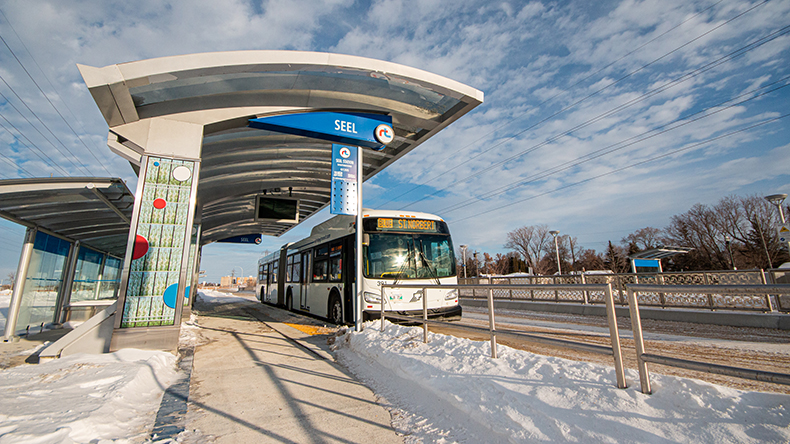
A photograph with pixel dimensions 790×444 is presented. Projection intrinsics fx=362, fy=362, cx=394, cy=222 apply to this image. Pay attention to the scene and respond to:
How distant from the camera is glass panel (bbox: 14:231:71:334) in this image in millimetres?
7664

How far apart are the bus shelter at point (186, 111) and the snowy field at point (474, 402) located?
126 centimetres

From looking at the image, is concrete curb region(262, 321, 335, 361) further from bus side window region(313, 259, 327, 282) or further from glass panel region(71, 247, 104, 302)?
glass panel region(71, 247, 104, 302)

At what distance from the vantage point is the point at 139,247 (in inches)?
230

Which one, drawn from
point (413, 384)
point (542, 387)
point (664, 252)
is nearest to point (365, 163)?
point (413, 384)

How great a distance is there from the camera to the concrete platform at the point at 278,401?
302cm

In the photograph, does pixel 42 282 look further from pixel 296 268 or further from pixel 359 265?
pixel 359 265

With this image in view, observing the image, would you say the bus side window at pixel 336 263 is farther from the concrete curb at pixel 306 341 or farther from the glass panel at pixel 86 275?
the glass panel at pixel 86 275

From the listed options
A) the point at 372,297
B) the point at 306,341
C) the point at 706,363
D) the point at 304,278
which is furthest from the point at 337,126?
the point at 706,363

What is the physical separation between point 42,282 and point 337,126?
7.70 m

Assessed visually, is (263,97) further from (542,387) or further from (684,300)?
(684,300)

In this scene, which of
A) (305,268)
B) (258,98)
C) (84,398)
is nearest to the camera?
(84,398)

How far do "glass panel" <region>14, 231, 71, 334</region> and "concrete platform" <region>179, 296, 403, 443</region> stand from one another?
442cm

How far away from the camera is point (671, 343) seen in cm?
660

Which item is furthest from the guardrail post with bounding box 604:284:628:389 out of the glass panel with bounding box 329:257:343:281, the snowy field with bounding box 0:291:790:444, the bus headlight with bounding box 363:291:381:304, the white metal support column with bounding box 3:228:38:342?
the white metal support column with bounding box 3:228:38:342
